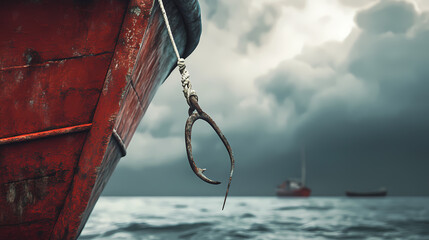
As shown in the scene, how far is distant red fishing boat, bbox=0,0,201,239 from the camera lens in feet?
6.59

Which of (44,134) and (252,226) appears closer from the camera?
(44,134)

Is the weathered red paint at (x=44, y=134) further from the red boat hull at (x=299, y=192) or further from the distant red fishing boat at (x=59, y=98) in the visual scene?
the red boat hull at (x=299, y=192)

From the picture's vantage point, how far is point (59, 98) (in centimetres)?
209

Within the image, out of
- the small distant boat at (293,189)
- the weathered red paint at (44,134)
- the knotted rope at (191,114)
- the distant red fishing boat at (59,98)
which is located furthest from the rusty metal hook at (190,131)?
the small distant boat at (293,189)

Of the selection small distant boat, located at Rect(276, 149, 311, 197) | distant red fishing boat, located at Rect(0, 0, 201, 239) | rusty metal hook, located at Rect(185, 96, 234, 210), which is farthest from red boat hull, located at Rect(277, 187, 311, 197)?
distant red fishing boat, located at Rect(0, 0, 201, 239)

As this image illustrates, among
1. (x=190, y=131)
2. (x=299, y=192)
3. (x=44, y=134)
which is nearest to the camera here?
(x=44, y=134)

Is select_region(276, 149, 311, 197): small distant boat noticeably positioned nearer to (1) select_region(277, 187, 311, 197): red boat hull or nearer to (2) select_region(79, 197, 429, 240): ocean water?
(1) select_region(277, 187, 311, 197): red boat hull

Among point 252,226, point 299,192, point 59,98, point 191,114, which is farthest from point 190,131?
point 299,192

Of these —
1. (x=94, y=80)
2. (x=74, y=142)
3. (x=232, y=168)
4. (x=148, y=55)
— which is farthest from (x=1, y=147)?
(x=232, y=168)

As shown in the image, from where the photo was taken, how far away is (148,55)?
248cm

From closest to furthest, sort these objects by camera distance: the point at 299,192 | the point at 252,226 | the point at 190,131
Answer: the point at 190,131 < the point at 252,226 < the point at 299,192

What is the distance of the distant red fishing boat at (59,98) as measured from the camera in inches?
79.0

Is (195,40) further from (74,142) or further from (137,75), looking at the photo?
(74,142)

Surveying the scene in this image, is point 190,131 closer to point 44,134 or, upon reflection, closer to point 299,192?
point 44,134
